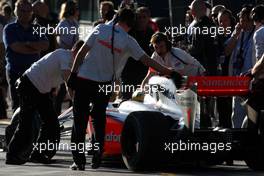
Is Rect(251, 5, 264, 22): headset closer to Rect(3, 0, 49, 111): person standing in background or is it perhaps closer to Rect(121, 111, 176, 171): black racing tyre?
Rect(121, 111, 176, 171): black racing tyre

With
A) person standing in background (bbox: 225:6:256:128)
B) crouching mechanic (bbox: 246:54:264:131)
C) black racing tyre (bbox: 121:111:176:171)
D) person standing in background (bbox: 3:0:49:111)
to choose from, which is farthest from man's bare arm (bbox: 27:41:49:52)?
crouching mechanic (bbox: 246:54:264:131)

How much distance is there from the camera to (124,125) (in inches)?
487

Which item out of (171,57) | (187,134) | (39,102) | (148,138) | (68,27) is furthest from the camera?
(68,27)

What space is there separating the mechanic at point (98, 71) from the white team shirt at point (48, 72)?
62cm

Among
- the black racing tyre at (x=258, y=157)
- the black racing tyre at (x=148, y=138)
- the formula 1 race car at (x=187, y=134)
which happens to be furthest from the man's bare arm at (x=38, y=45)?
the black racing tyre at (x=258, y=157)

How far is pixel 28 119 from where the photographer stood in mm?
12977

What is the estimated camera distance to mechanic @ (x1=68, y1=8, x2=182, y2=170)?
12.2 metres

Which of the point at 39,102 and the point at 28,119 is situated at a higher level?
the point at 39,102

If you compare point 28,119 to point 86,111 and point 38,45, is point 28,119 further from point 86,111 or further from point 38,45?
point 38,45

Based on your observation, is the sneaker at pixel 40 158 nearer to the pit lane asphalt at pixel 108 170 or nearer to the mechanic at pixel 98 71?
the pit lane asphalt at pixel 108 170

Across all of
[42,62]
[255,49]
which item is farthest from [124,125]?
[255,49]

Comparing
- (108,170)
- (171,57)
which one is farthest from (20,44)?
(108,170)

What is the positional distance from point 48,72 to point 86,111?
2.70 feet

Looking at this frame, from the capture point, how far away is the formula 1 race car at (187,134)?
11906 mm
